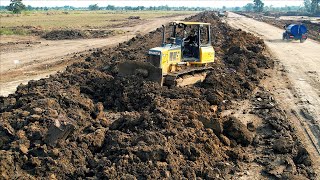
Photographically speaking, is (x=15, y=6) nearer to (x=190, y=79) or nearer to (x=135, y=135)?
(x=190, y=79)

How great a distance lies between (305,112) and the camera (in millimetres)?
12617

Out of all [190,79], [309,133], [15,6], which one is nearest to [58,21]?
[15,6]

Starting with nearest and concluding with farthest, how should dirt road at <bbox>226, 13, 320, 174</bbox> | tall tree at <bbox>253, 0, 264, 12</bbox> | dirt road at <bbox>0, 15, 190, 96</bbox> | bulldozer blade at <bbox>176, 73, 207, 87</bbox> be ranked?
1. dirt road at <bbox>226, 13, 320, 174</bbox>
2. bulldozer blade at <bbox>176, 73, 207, 87</bbox>
3. dirt road at <bbox>0, 15, 190, 96</bbox>
4. tall tree at <bbox>253, 0, 264, 12</bbox>

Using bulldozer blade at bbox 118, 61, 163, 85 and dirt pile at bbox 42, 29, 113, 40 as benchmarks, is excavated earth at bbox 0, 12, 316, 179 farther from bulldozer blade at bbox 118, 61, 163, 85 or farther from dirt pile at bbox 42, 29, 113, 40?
dirt pile at bbox 42, 29, 113, 40

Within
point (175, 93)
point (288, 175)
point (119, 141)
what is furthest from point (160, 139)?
point (175, 93)

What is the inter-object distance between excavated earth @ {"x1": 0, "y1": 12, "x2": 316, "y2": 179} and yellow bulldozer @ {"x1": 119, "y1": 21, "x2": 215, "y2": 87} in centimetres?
41

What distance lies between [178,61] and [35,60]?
1401 cm

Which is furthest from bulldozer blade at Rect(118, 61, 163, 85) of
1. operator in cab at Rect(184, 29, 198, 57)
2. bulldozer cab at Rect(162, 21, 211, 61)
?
operator in cab at Rect(184, 29, 198, 57)

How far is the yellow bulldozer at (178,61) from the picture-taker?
1271 centimetres

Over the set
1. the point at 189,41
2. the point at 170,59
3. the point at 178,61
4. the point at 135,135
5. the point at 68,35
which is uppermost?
the point at 189,41

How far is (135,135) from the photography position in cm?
838

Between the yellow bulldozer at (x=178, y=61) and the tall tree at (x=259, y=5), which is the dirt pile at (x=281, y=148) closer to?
A: the yellow bulldozer at (x=178, y=61)

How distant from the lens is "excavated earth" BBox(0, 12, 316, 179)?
725 cm

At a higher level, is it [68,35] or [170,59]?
[170,59]
